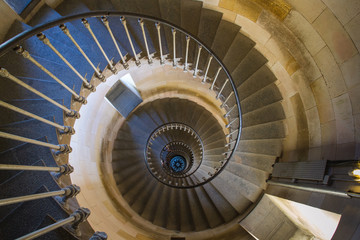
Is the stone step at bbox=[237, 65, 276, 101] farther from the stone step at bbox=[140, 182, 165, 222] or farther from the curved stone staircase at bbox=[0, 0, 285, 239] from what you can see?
the stone step at bbox=[140, 182, 165, 222]

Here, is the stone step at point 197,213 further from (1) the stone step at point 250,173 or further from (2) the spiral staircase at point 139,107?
(1) the stone step at point 250,173

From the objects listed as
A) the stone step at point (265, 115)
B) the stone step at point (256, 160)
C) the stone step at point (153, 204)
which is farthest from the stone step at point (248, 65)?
the stone step at point (153, 204)

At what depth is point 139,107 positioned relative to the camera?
26.8 ft

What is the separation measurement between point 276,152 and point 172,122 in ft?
17.4

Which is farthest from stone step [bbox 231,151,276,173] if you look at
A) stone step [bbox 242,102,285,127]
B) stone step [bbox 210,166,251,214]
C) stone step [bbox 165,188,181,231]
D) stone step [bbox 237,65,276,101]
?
stone step [bbox 165,188,181,231]

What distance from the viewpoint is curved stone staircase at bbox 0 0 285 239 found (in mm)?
2885

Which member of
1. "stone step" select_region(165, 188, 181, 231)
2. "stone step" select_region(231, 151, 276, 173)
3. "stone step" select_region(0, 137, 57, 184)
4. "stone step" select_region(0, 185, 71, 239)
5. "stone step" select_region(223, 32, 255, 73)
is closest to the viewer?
"stone step" select_region(0, 185, 71, 239)

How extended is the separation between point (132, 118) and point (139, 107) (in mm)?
525

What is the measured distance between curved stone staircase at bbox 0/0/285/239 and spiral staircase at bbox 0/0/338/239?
15mm

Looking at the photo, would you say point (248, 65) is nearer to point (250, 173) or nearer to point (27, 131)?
point (250, 173)

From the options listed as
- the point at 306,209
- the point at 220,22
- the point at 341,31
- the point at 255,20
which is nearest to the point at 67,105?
the point at 220,22

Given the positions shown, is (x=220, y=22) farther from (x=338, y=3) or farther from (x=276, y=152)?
(x=276, y=152)

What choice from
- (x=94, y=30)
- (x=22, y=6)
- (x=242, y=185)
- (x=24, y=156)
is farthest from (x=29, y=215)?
(x=242, y=185)

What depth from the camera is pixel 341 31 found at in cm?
310
